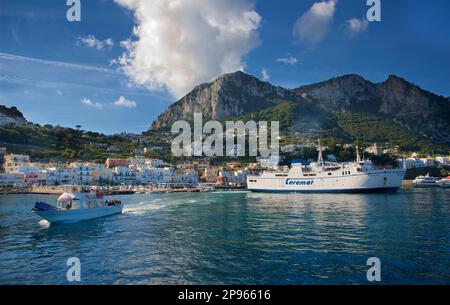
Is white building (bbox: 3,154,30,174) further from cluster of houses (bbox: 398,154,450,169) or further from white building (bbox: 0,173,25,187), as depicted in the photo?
cluster of houses (bbox: 398,154,450,169)

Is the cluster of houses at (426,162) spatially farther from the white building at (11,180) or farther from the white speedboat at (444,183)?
the white building at (11,180)

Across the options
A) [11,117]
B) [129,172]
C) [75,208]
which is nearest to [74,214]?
[75,208]

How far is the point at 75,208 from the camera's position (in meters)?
25.5

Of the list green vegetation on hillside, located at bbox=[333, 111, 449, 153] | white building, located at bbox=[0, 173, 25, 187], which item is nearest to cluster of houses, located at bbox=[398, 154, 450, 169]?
green vegetation on hillside, located at bbox=[333, 111, 449, 153]

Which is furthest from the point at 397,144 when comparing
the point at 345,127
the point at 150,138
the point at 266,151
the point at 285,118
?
the point at 150,138

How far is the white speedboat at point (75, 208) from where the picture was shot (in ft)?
78.4

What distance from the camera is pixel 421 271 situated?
11367 millimetres

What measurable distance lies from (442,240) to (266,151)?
106377mm

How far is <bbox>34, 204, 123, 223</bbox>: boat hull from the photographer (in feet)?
78.8

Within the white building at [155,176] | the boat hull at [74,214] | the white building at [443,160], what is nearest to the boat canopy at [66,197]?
the boat hull at [74,214]

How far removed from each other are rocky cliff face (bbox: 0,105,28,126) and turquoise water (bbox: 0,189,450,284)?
394ft

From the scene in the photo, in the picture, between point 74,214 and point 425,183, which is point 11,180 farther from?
point 425,183

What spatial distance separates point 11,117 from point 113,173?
69.8m

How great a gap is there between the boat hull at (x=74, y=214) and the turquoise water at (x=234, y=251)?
93 cm
